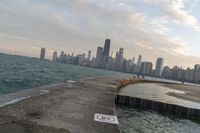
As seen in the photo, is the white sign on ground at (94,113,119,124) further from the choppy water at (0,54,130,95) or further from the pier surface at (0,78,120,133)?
the choppy water at (0,54,130,95)

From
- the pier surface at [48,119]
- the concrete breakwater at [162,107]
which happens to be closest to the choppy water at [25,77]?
the concrete breakwater at [162,107]

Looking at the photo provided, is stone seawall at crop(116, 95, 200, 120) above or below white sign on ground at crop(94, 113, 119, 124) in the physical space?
below

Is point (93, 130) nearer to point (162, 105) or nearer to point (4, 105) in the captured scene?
point (4, 105)

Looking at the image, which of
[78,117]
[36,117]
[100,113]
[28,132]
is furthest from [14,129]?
[100,113]

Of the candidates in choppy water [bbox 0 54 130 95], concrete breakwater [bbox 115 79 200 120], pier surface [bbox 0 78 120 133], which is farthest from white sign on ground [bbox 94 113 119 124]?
choppy water [bbox 0 54 130 95]

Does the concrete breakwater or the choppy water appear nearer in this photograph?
the concrete breakwater

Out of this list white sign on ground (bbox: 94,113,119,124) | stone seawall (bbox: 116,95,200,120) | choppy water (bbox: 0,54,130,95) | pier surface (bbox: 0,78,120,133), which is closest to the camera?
pier surface (bbox: 0,78,120,133)

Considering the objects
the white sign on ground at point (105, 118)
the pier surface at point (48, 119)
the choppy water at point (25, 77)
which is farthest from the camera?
the choppy water at point (25, 77)

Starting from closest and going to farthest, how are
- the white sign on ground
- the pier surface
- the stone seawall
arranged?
the pier surface < the white sign on ground < the stone seawall

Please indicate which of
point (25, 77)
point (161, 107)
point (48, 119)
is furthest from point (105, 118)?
point (25, 77)

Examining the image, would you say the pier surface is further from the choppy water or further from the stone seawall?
the choppy water

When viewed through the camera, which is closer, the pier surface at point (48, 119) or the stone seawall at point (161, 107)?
the pier surface at point (48, 119)

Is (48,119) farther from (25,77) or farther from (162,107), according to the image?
(25,77)

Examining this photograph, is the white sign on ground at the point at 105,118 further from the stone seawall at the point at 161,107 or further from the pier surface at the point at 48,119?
the stone seawall at the point at 161,107
